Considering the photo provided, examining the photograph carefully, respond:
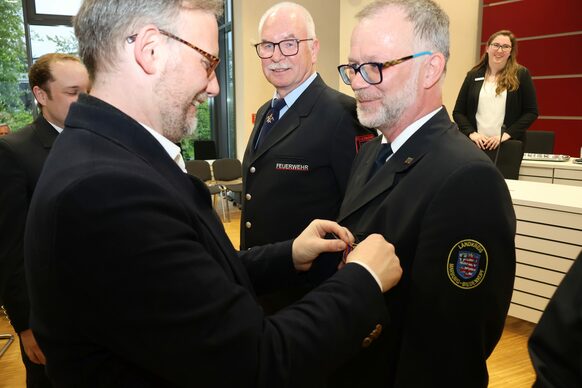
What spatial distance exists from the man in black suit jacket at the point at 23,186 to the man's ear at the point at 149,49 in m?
1.13

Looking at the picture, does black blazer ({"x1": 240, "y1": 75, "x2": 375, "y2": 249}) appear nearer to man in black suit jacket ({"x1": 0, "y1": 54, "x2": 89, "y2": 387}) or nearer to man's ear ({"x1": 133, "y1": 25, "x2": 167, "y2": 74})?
man in black suit jacket ({"x1": 0, "y1": 54, "x2": 89, "y2": 387})

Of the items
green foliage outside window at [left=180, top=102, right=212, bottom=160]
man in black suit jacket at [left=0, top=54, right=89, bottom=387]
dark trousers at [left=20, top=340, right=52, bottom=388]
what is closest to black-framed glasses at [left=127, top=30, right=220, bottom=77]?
man in black suit jacket at [left=0, top=54, right=89, bottom=387]

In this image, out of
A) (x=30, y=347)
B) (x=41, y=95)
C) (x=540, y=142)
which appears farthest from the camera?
(x=540, y=142)

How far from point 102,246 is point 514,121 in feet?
14.5

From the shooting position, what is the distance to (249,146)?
2.26 m

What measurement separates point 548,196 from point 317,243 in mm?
2427

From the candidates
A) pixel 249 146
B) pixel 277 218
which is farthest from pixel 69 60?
pixel 277 218

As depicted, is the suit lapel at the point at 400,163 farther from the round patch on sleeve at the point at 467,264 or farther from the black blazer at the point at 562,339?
the black blazer at the point at 562,339

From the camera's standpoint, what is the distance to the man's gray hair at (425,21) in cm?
134

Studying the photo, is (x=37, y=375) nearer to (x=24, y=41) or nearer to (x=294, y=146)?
(x=294, y=146)

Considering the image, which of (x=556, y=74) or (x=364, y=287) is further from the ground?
(x=556, y=74)

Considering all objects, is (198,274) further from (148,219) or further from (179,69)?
(179,69)

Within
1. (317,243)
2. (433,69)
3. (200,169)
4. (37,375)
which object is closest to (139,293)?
(317,243)

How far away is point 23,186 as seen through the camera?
1.84 m
